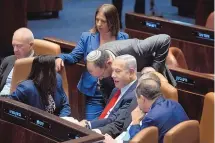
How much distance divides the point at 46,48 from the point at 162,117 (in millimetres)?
1602

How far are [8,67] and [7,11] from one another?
2607 millimetres

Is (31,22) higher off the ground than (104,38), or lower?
lower

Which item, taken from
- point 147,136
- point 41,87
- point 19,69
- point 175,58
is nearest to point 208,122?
point 147,136

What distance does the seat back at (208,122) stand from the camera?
12.8ft

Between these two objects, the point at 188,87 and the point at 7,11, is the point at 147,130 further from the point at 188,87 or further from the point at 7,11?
the point at 7,11

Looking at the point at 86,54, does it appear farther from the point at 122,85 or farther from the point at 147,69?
the point at 122,85

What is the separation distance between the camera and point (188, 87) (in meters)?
4.51

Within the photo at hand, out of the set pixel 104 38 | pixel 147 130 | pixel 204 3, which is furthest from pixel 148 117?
pixel 204 3

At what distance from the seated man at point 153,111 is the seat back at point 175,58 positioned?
1.18m

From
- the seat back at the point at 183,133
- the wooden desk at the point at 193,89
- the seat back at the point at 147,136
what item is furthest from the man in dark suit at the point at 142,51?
the seat back at the point at 147,136

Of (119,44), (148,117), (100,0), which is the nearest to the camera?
(148,117)

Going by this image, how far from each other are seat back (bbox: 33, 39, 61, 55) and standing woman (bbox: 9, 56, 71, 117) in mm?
745

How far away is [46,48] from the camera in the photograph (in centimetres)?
491

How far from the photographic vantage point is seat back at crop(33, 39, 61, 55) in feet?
15.9
